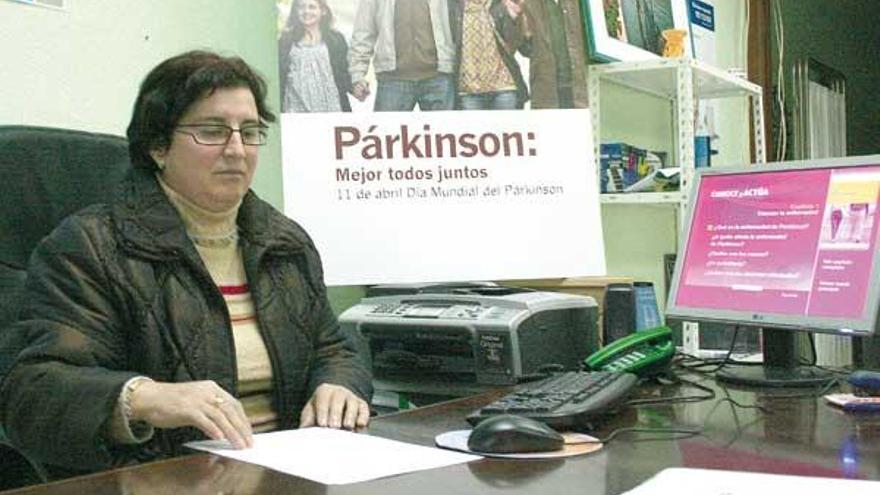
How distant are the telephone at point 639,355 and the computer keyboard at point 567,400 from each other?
19 cm

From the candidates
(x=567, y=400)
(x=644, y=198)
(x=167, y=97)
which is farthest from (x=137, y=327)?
(x=644, y=198)

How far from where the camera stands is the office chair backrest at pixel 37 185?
147 centimetres

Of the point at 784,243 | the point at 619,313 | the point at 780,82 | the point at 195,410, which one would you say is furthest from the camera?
the point at 780,82

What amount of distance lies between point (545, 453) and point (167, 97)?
940 millimetres

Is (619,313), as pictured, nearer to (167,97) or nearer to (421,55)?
(421,55)

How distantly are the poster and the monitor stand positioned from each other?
24.4 inches

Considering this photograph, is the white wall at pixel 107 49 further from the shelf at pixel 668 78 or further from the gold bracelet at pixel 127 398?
the shelf at pixel 668 78

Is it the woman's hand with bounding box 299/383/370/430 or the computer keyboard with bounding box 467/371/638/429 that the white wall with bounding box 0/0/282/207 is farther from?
the computer keyboard with bounding box 467/371/638/429

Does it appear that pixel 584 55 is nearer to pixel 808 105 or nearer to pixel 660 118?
pixel 660 118

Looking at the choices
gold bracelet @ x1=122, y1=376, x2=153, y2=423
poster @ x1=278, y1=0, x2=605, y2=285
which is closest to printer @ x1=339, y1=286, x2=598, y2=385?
poster @ x1=278, y1=0, x2=605, y2=285

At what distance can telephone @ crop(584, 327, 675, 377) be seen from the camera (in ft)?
5.43

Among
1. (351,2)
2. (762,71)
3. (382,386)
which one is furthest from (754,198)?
(762,71)

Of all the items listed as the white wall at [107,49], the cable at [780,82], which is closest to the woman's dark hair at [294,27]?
the white wall at [107,49]

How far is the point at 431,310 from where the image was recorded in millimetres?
2004
